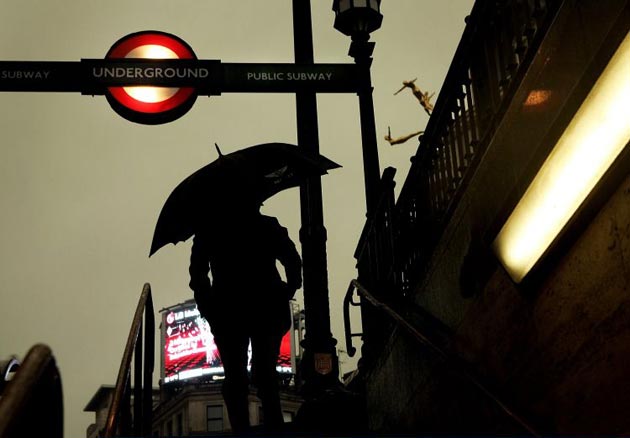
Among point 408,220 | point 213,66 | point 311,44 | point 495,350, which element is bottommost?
point 495,350

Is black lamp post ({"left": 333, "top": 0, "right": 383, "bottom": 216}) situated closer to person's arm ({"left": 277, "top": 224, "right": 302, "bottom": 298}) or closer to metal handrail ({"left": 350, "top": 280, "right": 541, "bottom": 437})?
metal handrail ({"left": 350, "top": 280, "right": 541, "bottom": 437})

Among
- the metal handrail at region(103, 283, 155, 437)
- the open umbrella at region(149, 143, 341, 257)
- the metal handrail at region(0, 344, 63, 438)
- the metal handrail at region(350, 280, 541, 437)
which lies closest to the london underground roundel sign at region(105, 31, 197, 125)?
the open umbrella at region(149, 143, 341, 257)

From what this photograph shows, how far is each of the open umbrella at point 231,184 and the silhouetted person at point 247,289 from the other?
0.12 m

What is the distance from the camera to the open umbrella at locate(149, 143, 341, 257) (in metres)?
7.11

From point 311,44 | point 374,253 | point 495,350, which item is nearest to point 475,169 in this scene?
point 495,350

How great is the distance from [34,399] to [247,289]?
429 cm

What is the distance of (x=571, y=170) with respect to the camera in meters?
4.85

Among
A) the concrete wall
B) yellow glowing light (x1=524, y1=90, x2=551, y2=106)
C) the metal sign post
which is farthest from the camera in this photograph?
the metal sign post

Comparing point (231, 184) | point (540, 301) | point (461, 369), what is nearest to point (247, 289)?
point (231, 184)

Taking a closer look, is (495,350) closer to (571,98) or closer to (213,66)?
(571,98)

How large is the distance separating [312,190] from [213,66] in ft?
5.48

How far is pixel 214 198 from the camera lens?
280 inches

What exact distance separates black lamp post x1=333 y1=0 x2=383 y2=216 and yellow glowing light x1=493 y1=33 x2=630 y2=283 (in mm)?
6220

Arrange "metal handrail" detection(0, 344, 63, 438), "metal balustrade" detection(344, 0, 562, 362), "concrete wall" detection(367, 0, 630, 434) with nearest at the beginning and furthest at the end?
1. "metal handrail" detection(0, 344, 63, 438)
2. "concrete wall" detection(367, 0, 630, 434)
3. "metal balustrade" detection(344, 0, 562, 362)
